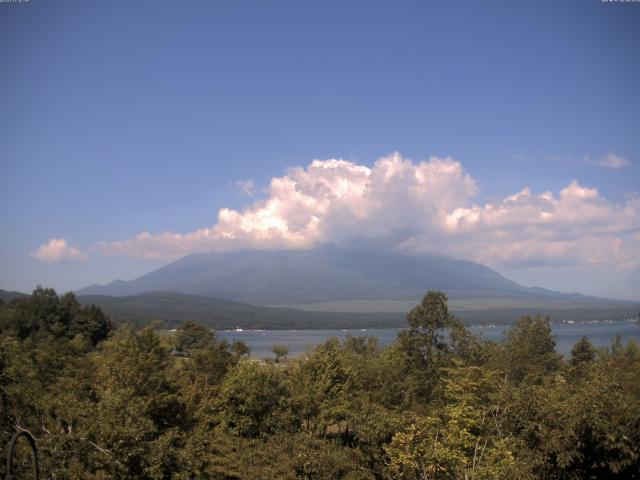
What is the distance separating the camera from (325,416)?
2089 cm

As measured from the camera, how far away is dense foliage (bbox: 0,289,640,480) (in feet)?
35.0

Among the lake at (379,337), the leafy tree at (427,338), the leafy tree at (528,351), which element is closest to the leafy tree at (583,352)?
the leafy tree at (528,351)

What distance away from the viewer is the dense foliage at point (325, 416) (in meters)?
10.7

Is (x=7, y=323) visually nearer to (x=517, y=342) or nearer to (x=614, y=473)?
(x=517, y=342)

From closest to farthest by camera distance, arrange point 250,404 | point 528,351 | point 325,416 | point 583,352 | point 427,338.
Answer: point 250,404 → point 325,416 → point 427,338 → point 528,351 → point 583,352

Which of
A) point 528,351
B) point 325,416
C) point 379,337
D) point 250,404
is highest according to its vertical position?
point 250,404

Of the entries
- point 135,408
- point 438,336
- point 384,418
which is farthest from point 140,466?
point 438,336

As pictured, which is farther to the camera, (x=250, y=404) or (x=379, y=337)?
(x=379, y=337)

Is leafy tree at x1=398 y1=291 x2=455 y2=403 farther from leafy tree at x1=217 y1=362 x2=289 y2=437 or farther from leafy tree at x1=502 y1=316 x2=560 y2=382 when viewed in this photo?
leafy tree at x1=217 y1=362 x2=289 y2=437

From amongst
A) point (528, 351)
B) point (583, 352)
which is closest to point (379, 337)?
point (583, 352)

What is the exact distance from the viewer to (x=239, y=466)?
13.5 m

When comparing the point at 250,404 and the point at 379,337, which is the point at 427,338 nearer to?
the point at 250,404

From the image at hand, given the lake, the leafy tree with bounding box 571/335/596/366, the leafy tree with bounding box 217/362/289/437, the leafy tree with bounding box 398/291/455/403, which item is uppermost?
the leafy tree with bounding box 398/291/455/403

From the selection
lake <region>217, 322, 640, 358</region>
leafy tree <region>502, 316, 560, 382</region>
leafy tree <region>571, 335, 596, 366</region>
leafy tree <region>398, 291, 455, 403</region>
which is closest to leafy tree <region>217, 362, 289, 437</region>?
leafy tree <region>398, 291, 455, 403</region>
